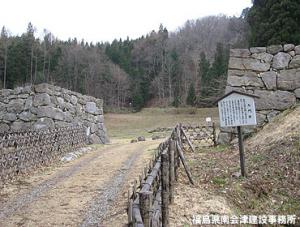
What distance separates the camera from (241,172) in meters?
6.45

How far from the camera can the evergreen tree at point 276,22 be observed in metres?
15.5

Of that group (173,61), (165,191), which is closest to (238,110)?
(165,191)

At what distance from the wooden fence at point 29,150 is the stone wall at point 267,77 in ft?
17.4

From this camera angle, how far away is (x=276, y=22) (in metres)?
16.1

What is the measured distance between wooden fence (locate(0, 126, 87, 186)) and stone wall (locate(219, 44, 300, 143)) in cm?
530

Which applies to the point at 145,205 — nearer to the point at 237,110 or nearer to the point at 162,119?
the point at 237,110

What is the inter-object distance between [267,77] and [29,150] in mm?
7593

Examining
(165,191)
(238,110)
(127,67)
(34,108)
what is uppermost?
(127,67)

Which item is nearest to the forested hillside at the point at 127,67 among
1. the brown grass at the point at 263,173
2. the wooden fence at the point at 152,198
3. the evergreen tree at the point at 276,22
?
the evergreen tree at the point at 276,22

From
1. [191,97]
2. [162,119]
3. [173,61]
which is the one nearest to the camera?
[162,119]

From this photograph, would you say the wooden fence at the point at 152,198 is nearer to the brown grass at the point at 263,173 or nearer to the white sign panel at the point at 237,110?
the brown grass at the point at 263,173

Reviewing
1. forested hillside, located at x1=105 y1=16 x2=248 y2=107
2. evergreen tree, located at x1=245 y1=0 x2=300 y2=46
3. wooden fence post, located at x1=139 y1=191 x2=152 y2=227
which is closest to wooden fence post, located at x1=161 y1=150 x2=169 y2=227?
wooden fence post, located at x1=139 y1=191 x2=152 y2=227

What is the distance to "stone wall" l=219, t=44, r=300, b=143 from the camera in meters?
10.3

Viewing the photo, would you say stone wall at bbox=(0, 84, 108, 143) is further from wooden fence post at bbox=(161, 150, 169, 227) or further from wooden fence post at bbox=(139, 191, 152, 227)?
wooden fence post at bbox=(139, 191, 152, 227)
